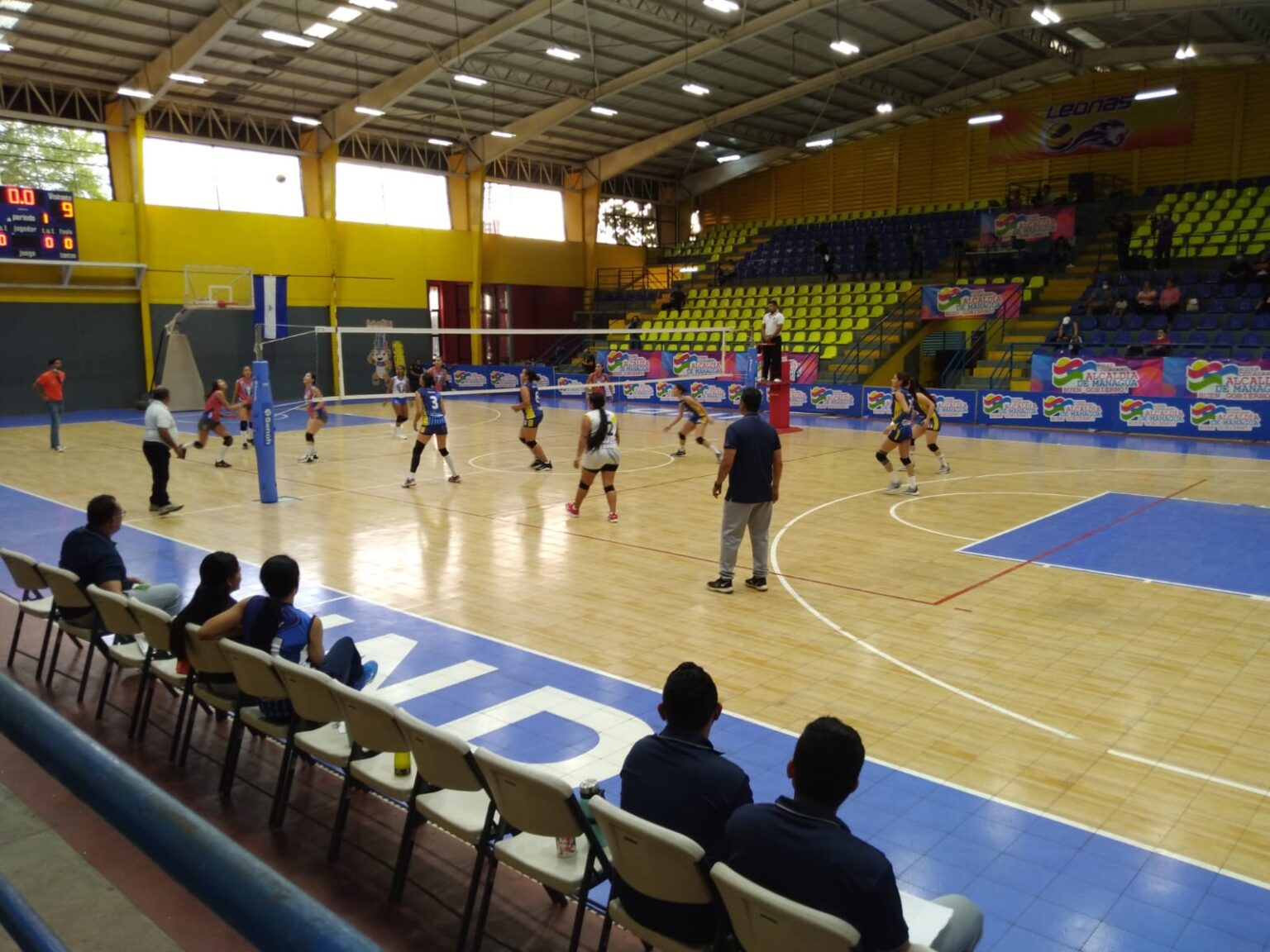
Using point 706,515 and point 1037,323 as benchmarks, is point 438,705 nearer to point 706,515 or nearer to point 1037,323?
point 706,515

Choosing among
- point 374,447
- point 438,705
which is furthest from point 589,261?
point 438,705

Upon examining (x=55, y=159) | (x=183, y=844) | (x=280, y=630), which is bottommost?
(x=280, y=630)

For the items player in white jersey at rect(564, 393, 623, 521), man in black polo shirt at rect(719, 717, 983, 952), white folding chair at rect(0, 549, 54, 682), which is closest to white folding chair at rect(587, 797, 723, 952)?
man in black polo shirt at rect(719, 717, 983, 952)

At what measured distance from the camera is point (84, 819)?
5.01 metres

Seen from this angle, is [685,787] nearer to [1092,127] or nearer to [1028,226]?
[1028,226]

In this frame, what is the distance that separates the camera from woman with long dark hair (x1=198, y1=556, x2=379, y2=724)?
5.53 metres

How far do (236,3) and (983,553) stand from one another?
2161cm

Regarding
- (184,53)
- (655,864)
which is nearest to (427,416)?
(655,864)

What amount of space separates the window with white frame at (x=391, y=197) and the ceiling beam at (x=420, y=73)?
2.75 meters

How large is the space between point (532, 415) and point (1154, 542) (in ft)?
33.9

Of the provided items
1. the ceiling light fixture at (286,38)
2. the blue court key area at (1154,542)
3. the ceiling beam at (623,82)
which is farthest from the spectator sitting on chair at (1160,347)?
the ceiling light fixture at (286,38)

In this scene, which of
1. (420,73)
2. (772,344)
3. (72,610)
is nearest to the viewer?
(72,610)

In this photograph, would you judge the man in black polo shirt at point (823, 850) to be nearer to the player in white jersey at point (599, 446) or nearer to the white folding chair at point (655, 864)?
the white folding chair at point (655, 864)

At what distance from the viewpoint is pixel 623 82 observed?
30.1 metres
